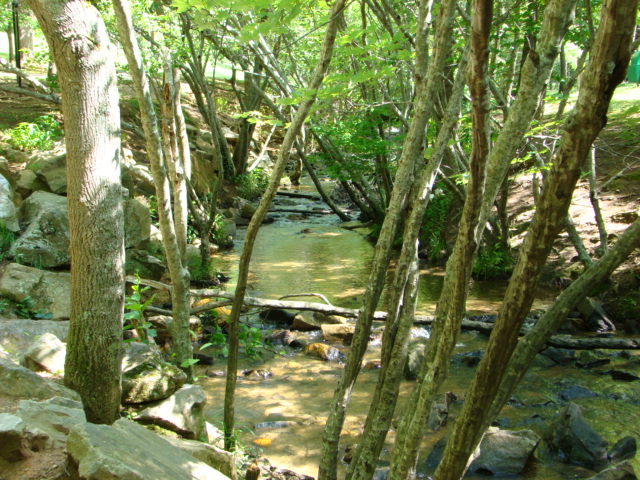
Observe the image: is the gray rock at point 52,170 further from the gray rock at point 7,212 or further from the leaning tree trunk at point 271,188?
the leaning tree trunk at point 271,188

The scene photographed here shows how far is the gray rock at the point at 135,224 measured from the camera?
9.35m

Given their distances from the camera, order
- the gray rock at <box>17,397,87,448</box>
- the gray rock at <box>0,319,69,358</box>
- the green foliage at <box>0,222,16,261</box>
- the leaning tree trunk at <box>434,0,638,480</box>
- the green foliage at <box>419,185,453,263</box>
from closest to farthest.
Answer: the leaning tree trunk at <box>434,0,638,480</box> → the gray rock at <box>17,397,87,448</box> → the gray rock at <box>0,319,69,358</box> → the green foliage at <box>0,222,16,261</box> → the green foliage at <box>419,185,453,263</box>

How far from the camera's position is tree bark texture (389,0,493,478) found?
7.06 feet

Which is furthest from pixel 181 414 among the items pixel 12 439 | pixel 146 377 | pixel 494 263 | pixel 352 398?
pixel 494 263

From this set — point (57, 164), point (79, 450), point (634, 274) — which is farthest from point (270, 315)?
point (79, 450)

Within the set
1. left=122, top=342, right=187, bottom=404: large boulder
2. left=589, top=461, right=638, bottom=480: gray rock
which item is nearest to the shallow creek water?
left=589, top=461, right=638, bottom=480: gray rock

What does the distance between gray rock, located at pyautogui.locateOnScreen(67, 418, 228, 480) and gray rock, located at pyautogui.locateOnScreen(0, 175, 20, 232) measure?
615 cm

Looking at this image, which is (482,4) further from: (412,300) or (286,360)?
(286,360)

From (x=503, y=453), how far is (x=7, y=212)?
7248mm

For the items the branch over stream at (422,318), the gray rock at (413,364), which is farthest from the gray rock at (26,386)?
the gray rock at (413,364)

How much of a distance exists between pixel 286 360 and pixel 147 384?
3203 millimetres

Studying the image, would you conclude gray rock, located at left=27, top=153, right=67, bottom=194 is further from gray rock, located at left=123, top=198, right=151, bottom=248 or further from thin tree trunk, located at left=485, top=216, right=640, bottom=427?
thin tree trunk, located at left=485, top=216, right=640, bottom=427

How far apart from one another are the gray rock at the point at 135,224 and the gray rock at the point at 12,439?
22.6 ft

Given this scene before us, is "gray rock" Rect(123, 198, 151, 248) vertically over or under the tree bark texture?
under
